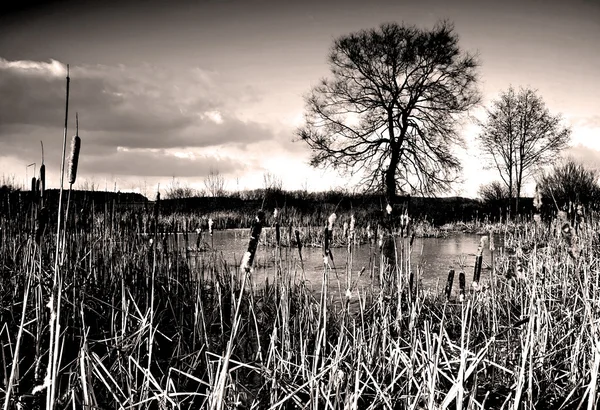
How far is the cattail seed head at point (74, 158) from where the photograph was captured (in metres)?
1.17

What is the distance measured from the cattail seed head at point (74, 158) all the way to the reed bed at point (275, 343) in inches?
11.3

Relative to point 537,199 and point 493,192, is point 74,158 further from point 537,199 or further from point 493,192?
point 493,192

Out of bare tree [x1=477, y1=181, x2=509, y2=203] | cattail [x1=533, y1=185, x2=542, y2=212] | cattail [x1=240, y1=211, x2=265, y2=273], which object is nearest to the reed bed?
cattail [x1=240, y1=211, x2=265, y2=273]

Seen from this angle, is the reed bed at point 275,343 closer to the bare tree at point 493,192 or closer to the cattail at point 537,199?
the cattail at point 537,199

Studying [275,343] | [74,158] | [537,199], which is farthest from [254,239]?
[537,199]

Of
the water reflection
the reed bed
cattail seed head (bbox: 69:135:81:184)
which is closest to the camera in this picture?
cattail seed head (bbox: 69:135:81:184)

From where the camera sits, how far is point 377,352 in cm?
294

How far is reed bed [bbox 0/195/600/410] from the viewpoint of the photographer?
1.80 metres

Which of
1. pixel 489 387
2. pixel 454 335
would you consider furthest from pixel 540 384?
pixel 454 335

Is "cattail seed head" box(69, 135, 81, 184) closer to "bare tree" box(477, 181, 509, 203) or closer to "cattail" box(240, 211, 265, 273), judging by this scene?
"cattail" box(240, 211, 265, 273)

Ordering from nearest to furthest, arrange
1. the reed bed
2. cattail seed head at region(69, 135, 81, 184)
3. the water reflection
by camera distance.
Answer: cattail seed head at region(69, 135, 81, 184) < the reed bed < the water reflection

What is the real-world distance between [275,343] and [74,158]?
1730mm

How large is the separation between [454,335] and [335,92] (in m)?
17.3

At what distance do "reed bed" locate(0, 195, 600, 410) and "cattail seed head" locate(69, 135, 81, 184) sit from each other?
0.29 metres
